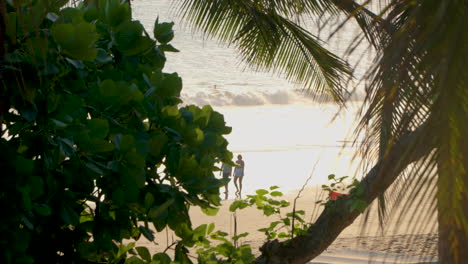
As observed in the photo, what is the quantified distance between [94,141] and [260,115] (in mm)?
47611

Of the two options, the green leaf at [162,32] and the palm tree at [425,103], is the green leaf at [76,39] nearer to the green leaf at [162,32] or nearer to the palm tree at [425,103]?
the green leaf at [162,32]

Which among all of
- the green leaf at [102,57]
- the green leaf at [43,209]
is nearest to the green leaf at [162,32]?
the green leaf at [102,57]

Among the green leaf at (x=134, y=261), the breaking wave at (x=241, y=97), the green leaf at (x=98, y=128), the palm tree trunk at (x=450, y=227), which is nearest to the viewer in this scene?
the palm tree trunk at (x=450, y=227)

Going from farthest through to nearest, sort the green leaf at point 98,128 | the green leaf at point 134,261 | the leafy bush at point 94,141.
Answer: the green leaf at point 134,261, the green leaf at point 98,128, the leafy bush at point 94,141

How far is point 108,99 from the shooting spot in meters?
2.12

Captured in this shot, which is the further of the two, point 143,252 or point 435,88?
point 143,252

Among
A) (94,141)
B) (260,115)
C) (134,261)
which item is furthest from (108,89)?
(260,115)

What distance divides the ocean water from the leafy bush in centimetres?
97

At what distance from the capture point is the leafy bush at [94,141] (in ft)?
6.07

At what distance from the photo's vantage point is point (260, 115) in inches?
1949

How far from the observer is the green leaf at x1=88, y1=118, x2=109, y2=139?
2.00 m

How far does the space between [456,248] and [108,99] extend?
137cm

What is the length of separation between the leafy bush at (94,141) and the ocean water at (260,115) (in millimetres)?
975

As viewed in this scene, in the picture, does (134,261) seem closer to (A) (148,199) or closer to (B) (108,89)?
(A) (148,199)
